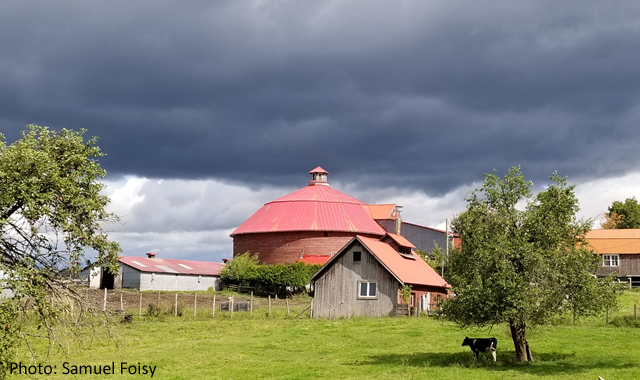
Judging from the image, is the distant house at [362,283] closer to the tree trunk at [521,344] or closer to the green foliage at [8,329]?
the tree trunk at [521,344]

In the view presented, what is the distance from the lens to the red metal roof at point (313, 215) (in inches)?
3531

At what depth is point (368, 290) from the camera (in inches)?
1975

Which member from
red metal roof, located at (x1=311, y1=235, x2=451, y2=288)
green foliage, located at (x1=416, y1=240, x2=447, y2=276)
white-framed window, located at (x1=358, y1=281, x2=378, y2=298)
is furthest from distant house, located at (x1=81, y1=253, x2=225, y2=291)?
white-framed window, located at (x1=358, y1=281, x2=378, y2=298)

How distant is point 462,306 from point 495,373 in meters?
3.00

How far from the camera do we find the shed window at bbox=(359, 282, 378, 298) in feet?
164

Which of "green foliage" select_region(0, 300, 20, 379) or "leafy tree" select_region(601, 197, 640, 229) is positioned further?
"leafy tree" select_region(601, 197, 640, 229)

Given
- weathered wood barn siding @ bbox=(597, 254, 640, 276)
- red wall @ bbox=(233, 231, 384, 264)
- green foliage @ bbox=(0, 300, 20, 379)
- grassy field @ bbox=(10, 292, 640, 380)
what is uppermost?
red wall @ bbox=(233, 231, 384, 264)

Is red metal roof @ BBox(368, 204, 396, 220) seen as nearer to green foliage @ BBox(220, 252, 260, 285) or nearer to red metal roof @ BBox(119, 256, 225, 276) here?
green foliage @ BBox(220, 252, 260, 285)

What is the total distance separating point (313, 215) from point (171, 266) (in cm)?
2034

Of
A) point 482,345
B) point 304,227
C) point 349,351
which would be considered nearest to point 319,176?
point 304,227

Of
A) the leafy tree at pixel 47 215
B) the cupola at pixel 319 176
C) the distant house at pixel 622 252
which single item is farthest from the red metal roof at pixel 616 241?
the leafy tree at pixel 47 215

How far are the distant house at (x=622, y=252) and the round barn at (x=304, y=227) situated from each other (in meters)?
28.9

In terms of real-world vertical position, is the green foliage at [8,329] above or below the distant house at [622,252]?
below

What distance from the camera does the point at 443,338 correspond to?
34.6 metres
